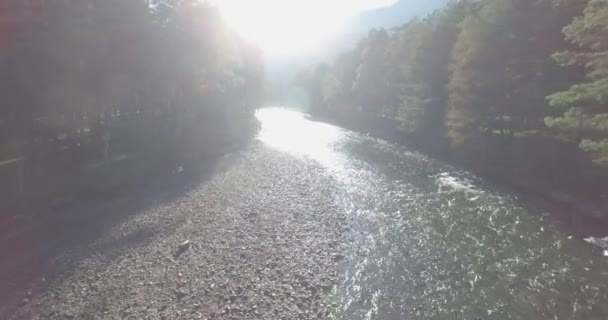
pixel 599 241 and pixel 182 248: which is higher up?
pixel 599 241

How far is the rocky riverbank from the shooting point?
40.4 feet

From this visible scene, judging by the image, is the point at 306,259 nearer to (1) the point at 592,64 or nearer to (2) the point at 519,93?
(1) the point at 592,64

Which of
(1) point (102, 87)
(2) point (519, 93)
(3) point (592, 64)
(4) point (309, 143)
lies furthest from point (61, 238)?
(4) point (309, 143)

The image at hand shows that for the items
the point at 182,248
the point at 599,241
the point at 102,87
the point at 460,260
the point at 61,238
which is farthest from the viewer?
the point at 102,87

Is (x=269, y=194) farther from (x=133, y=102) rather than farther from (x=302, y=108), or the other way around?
(x=302, y=108)

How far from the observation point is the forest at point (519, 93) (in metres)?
14.7

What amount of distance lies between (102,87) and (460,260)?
967 inches

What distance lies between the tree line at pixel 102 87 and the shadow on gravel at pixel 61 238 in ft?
7.39

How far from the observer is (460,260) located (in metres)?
16.0

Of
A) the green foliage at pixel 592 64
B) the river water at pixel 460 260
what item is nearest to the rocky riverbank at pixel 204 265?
the river water at pixel 460 260

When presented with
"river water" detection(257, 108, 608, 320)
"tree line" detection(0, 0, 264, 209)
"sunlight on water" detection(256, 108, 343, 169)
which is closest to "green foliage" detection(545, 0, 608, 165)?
"river water" detection(257, 108, 608, 320)

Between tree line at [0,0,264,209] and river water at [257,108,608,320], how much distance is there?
56.9ft

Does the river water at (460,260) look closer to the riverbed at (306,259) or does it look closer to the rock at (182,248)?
the riverbed at (306,259)

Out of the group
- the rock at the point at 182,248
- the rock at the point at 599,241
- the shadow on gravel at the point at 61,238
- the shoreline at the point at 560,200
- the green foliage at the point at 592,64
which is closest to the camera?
the green foliage at the point at 592,64
